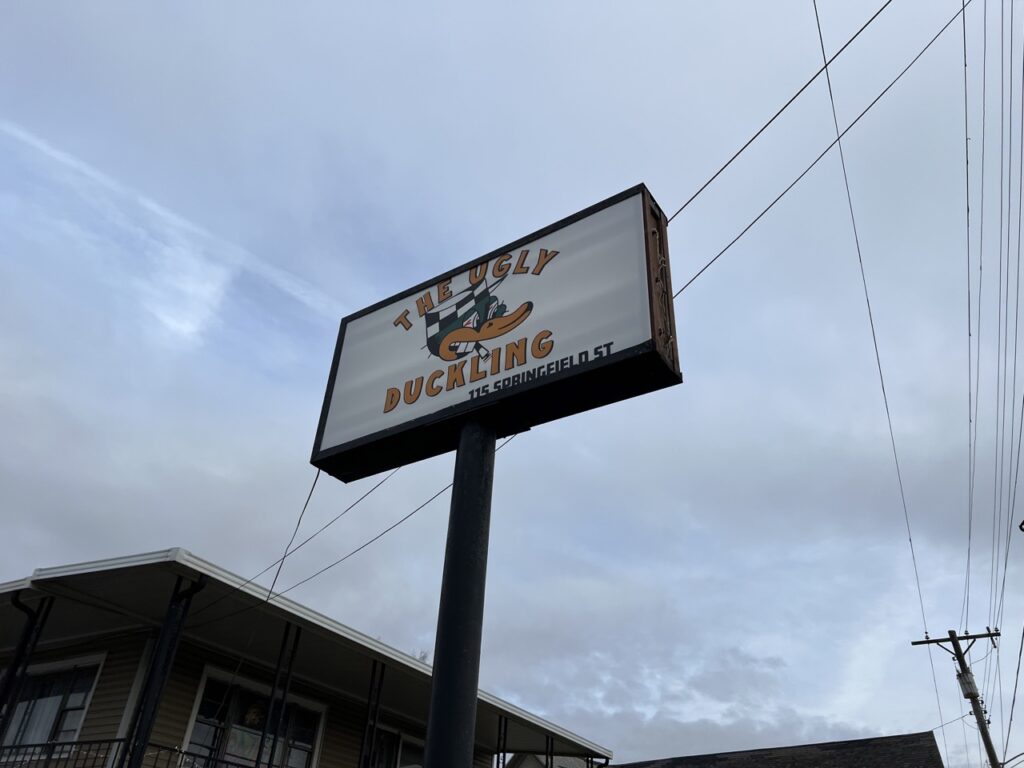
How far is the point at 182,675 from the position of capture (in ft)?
45.7

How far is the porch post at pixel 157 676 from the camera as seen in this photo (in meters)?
10.2

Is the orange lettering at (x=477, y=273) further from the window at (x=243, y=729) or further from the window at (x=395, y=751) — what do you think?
the window at (x=395, y=751)

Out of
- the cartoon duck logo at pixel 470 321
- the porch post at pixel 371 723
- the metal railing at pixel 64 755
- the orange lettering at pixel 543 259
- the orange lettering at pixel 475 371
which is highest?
the orange lettering at pixel 543 259

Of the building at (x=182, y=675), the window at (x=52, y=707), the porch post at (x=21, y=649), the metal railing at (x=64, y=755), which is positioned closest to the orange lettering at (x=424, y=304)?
the building at (x=182, y=675)

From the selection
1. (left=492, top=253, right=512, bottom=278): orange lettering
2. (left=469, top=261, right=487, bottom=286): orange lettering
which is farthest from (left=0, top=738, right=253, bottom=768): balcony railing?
(left=492, top=253, right=512, bottom=278): orange lettering

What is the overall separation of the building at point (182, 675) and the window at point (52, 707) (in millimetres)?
28

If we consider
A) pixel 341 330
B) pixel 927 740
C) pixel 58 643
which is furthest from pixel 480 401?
pixel 927 740

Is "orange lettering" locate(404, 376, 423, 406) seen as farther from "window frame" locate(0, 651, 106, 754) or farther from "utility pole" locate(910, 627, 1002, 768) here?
"utility pole" locate(910, 627, 1002, 768)

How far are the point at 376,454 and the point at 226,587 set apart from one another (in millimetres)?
4767

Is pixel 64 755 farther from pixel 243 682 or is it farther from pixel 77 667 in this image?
pixel 243 682

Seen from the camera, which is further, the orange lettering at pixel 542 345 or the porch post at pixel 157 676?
the porch post at pixel 157 676

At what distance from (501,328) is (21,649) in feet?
Result: 30.5

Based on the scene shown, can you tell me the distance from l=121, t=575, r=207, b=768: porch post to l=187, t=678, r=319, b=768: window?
309 cm

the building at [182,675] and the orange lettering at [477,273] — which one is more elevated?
the orange lettering at [477,273]
